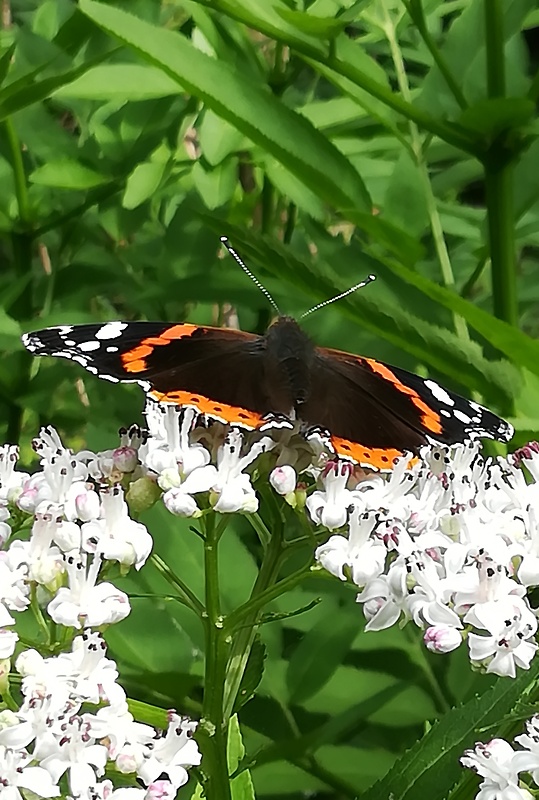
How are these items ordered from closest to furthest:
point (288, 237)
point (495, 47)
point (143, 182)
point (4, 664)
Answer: point (4, 664) < point (495, 47) < point (143, 182) < point (288, 237)

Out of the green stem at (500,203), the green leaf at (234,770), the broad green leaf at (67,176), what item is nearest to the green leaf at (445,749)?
the green leaf at (234,770)

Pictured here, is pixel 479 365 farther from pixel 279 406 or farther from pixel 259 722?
pixel 259 722

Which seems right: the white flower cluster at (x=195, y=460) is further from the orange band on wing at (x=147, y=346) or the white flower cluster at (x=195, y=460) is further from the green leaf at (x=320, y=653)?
the green leaf at (x=320, y=653)

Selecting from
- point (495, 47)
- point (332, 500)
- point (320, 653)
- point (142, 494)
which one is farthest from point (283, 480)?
point (495, 47)

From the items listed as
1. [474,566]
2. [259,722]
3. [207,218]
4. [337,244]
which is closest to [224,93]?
[207,218]

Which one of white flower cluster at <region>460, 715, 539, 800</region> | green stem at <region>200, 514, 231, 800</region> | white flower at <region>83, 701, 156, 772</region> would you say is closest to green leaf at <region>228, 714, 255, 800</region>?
green stem at <region>200, 514, 231, 800</region>

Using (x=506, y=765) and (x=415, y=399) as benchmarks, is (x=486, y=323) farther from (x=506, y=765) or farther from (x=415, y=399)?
(x=506, y=765)
